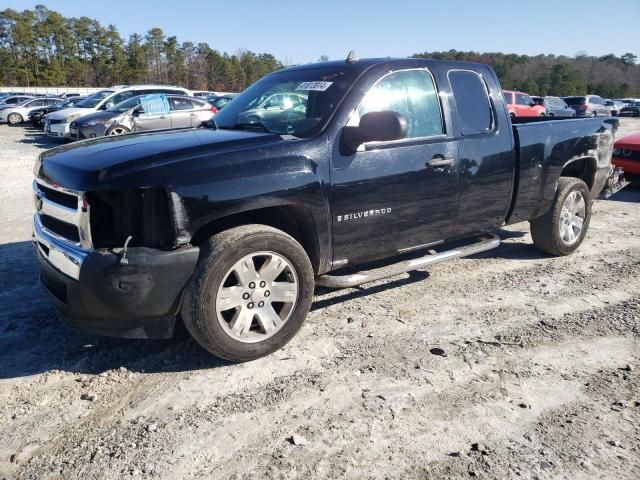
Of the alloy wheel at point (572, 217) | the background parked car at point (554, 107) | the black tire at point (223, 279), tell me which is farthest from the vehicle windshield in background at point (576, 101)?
the black tire at point (223, 279)

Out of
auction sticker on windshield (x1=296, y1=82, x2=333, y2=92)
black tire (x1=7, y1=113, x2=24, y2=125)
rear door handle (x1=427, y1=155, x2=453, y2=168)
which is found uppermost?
auction sticker on windshield (x1=296, y1=82, x2=333, y2=92)

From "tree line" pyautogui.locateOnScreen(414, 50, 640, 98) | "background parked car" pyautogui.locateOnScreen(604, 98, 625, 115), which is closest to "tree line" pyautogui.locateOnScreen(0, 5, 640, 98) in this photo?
"tree line" pyautogui.locateOnScreen(414, 50, 640, 98)

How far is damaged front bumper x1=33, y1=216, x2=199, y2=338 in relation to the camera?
2.84 m

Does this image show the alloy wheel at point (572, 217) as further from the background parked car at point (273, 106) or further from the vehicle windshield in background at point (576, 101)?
the vehicle windshield in background at point (576, 101)

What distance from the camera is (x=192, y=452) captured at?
2451 millimetres

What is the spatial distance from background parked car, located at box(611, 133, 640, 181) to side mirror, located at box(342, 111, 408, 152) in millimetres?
7702

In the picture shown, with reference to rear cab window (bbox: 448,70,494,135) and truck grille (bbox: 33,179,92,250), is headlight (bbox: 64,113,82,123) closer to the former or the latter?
truck grille (bbox: 33,179,92,250)

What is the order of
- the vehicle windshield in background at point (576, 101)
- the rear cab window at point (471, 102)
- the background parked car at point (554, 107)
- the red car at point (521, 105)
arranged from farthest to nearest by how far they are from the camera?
the vehicle windshield in background at point (576, 101) → the background parked car at point (554, 107) → the red car at point (521, 105) → the rear cab window at point (471, 102)

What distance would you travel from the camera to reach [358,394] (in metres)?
2.94

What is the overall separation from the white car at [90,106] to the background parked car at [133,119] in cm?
118

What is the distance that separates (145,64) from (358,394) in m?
82.8

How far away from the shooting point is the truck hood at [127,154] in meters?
2.86

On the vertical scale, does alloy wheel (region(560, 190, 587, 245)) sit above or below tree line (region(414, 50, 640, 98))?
below

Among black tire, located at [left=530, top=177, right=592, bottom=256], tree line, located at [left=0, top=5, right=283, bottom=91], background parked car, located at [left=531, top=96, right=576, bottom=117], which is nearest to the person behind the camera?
black tire, located at [left=530, top=177, right=592, bottom=256]
